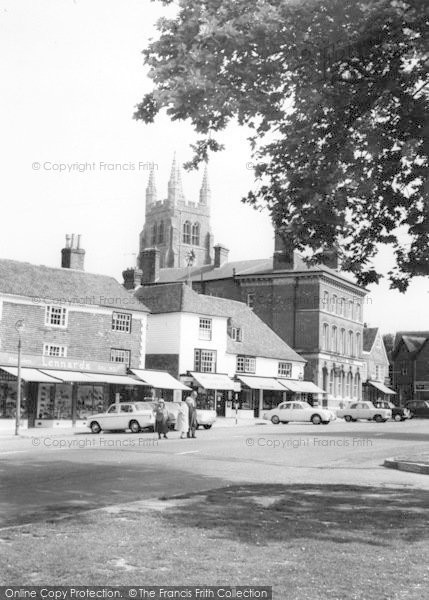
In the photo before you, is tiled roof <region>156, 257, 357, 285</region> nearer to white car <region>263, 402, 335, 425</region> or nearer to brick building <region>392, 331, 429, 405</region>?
white car <region>263, 402, 335, 425</region>

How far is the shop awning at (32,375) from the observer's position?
37625mm

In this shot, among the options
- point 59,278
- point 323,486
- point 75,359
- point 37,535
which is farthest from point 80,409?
point 37,535

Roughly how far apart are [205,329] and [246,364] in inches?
234

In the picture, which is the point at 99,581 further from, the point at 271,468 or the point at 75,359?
the point at 75,359

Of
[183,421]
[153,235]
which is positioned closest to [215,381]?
[183,421]

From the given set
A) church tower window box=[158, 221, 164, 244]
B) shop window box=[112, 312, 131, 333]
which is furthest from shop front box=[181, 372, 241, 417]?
church tower window box=[158, 221, 164, 244]

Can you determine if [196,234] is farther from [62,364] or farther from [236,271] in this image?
[62,364]

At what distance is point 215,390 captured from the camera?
53625 millimetres

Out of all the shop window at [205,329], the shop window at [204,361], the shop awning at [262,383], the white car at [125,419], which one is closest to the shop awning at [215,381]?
the shop window at [204,361]

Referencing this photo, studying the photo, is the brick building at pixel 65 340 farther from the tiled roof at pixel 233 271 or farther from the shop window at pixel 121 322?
the tiled roof at pixel 233 271

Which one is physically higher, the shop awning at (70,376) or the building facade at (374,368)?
the building facade at (374,368)

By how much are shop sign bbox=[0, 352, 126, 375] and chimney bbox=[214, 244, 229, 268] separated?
119 ft

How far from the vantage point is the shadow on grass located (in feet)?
27.9

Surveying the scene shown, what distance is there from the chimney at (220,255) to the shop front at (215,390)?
2656cm
